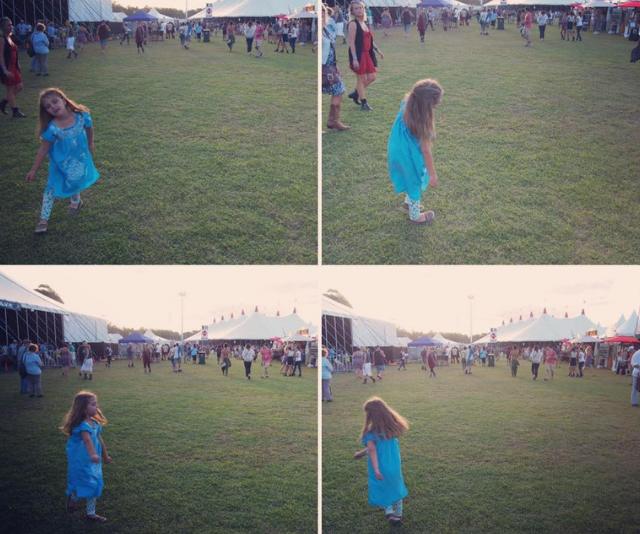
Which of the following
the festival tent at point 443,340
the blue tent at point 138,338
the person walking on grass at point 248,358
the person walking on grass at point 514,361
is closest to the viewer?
the person walking on grass at point 514,361

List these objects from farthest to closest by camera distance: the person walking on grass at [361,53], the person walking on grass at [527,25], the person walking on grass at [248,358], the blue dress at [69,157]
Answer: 1. the person walking on grass at [248,358]
2. the person walking on grass at [527,25]
3. the person walking on grass at [361,53]
4. the blue dress at [69,157]

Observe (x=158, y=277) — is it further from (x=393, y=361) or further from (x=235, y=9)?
(x=235, y=9)

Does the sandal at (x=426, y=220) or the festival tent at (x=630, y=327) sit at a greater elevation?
the sandal at (x=426, y=220)

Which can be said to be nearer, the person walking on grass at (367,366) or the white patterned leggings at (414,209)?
the white patterned leggings at (414,209)

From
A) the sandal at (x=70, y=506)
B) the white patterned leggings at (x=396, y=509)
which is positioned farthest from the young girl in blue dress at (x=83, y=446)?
the white patterned leggings at (x=396, y=509)

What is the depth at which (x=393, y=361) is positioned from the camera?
503 cm

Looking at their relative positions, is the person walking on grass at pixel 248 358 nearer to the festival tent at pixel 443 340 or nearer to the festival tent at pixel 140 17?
the festival tent at pixel 443 340

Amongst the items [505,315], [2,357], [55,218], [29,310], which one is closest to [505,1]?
[505,315]

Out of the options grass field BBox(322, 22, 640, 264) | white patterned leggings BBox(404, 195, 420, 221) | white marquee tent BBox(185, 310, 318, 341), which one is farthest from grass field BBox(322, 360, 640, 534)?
white patterned leggings BBox(404, 195, 420, 221)

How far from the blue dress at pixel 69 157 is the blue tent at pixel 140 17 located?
3.12 metres

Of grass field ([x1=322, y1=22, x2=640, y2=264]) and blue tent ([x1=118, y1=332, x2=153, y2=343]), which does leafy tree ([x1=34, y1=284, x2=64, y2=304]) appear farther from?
grass field ([x1=322, y1=22, x2=640, y2=264])

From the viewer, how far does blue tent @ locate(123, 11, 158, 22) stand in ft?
22.9

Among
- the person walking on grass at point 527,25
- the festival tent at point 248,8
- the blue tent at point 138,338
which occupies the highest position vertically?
the festival tent at point 248,8

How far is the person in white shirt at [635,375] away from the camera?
16.5 ft
